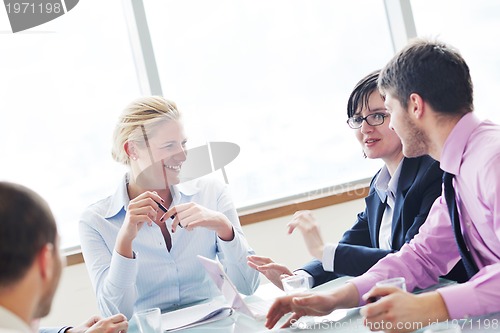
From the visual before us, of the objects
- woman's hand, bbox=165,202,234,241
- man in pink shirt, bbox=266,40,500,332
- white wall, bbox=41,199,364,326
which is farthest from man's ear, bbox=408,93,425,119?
white wall, bbox=41,199,364,326

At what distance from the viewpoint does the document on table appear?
1.95 metres

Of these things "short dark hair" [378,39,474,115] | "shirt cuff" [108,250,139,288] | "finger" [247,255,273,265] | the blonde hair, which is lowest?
"finger" [247,255,273,265]

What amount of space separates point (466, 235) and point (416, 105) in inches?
14.4

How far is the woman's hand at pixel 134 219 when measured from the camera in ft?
7.39

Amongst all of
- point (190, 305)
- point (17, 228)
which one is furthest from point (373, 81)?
point (17, 228)

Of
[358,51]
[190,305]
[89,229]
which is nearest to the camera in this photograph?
Result: [190,305]

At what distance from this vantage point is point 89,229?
248 centimetres

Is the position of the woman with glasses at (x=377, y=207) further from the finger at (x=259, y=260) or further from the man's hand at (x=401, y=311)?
the man's hand at (x=401, y=311)

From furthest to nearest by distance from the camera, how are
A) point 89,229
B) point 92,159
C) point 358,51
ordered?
point 358,51, point 92,159, point 89,229

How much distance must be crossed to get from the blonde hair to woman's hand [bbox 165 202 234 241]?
423mm

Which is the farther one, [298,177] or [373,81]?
[298,177]

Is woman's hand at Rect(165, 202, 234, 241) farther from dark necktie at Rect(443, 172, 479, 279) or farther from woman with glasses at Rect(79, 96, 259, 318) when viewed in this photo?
dark necktie at Rect(443, 172, 479, 279)

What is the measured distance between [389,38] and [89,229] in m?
2.55

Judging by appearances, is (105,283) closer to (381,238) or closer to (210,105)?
(381,238)
